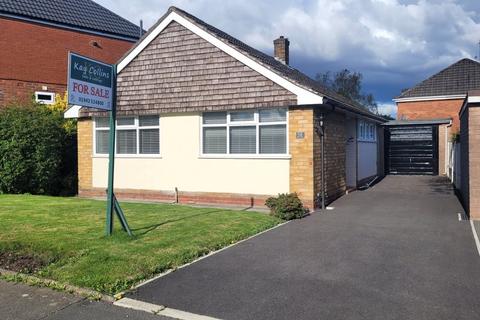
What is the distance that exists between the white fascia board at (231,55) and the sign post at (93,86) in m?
5.18

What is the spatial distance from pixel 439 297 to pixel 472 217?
5.80 m

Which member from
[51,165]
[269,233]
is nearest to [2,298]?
[269,233]

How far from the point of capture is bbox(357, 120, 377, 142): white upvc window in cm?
1748

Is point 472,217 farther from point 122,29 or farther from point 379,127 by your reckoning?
point 122,29

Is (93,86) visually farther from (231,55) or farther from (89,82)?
(231,55)

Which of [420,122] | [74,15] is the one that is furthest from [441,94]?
[74,15]

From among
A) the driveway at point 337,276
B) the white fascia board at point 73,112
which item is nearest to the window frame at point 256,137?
the driveway at point 337,276

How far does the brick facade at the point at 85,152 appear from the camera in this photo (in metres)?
15.5

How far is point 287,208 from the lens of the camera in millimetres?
10625

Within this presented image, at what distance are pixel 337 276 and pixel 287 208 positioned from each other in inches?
181

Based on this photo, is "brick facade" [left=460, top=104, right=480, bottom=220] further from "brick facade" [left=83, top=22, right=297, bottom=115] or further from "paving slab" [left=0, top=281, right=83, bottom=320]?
"paving slab" [left=0, top=281, right=83, bottom=320]

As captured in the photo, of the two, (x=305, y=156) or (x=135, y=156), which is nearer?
(x=305, y=156)

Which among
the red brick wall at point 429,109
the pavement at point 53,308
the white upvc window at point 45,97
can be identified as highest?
the red brick wall at point 429,109

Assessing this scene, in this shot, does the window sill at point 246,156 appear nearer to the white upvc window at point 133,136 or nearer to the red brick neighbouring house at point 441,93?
the white upvc window at point 133,136
